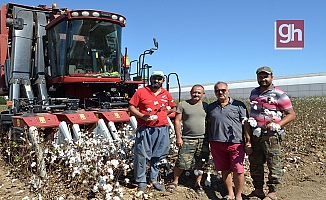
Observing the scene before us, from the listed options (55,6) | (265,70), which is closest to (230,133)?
(265,70)

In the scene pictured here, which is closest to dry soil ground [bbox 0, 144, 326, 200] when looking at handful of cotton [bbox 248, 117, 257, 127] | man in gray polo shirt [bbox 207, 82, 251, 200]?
man in gray polo shirt [bbox 207, 82, 251, 200]

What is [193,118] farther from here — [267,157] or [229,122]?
[267,157]

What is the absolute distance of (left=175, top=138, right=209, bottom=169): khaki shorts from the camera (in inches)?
177

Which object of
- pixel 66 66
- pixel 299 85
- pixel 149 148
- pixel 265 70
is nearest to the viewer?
pixel 265 70

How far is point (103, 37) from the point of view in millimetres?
7559

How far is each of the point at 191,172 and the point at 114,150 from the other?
1385 mm

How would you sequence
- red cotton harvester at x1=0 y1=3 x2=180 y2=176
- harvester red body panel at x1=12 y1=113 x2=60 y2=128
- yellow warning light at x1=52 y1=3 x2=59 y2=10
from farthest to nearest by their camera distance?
1. yellow warning light at x1=52 y1=3 x2=59 y2=10
2. red cotton harvester at x1=0 y1=3 x2=180 y2=176
3. harvester red body panel at x1=12 y1=113 x2=60 y2=128

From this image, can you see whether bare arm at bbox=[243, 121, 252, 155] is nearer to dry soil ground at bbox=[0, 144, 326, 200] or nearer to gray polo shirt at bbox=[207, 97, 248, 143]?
gray polo shirt at bbox=[207, 97, 248, 143]

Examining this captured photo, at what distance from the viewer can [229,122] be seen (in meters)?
4.17

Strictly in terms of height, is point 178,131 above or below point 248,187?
above

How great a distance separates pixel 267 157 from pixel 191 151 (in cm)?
105

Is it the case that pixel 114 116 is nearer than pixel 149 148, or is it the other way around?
pixel 149 148

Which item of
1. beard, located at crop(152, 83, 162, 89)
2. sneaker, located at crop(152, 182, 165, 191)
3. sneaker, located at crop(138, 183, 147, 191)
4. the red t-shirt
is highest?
beard, located at crop(152, 83, 162, 89)

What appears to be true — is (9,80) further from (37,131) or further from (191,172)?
(191,172)
